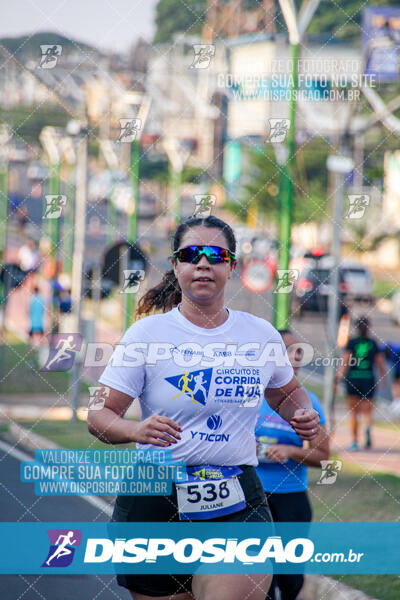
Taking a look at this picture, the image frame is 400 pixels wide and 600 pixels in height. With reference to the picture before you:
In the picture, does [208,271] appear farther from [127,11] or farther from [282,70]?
[282,70]

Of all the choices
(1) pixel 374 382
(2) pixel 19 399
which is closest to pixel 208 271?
(1) pixel 374 382

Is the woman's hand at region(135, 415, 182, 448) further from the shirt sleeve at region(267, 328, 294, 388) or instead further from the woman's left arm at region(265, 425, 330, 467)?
the woman's left arm at region(265, 425, 330, 467)

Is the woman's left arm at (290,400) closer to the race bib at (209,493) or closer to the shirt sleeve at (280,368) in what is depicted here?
the shirt sleeve at (280,368)

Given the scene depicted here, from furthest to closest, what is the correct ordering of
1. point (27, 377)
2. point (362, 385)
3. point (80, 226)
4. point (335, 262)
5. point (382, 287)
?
1. point (382, 287)
2. point (27, 377)
3. point (80, 226)
4. point (362, 385)
5. point (335, 262)

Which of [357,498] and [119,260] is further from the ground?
[119,260]

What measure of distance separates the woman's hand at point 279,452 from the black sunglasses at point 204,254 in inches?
59.3

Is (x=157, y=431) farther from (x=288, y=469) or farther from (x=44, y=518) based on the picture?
(x=44, y=518)

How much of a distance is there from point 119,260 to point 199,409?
9035mm

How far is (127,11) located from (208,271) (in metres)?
3.59

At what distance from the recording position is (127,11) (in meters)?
6.91

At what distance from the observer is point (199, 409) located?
367 cm

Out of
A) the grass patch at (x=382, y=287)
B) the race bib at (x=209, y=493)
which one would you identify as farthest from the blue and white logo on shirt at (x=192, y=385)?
the grass patch at (x=382, y=287)

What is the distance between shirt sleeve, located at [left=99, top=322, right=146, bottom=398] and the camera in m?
3.67

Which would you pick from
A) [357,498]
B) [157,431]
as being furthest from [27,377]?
[157,431]
